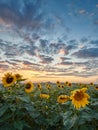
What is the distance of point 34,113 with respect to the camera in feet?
22.8

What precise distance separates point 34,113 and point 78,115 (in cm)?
121

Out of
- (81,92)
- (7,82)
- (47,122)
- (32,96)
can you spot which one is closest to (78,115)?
(81,92)

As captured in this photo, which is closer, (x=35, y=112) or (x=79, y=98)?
(x=79, y=98)

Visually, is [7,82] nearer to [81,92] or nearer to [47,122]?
[47,122]

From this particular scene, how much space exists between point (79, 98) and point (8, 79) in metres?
2.09

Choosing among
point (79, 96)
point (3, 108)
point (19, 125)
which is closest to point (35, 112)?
point (19, 125)

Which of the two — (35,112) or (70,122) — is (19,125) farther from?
(70,122)

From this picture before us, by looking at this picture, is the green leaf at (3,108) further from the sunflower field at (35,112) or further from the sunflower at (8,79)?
the sunflower at (8,79)

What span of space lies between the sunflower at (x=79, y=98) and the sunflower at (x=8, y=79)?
1697 millimetres

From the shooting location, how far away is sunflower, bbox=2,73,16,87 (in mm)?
7459

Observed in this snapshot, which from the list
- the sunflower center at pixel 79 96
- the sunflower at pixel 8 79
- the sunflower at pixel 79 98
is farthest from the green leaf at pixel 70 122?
the sunflower at pixel 8 79

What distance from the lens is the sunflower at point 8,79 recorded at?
7459mm

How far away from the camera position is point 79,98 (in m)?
6.64

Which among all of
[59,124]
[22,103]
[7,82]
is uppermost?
[7,82]
